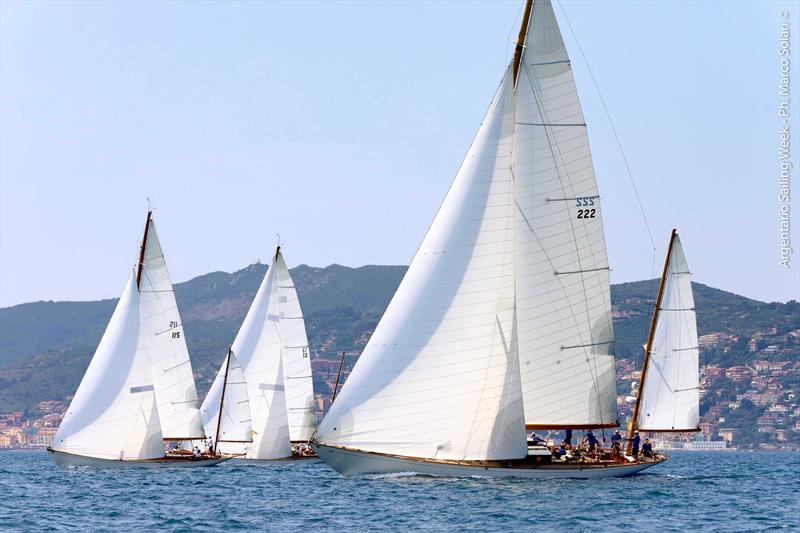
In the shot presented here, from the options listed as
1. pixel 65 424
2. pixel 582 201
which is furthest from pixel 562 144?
pixel 65 424

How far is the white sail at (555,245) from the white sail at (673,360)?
8315 mm

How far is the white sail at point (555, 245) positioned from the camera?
49750 millimetres

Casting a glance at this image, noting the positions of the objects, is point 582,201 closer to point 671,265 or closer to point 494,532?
point 671,265

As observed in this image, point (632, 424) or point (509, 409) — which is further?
point (632, 424)

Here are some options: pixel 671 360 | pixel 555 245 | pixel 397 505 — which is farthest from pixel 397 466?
pixel 671 360

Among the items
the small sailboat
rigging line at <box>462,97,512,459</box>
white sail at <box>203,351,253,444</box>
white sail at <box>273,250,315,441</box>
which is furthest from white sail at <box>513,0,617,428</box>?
white sail at <box>273,250,315,441</box>

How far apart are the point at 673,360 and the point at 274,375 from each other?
88.8 feet

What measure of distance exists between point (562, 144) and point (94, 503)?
64.3 feet

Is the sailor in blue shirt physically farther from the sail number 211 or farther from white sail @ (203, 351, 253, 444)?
white sail @ (203, 351, 253, 444)

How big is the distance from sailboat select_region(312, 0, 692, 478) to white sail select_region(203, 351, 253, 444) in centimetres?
2857

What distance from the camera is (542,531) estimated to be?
128ft

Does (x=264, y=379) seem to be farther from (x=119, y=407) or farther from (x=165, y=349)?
(x=119, y=407)

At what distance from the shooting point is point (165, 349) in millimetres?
71438

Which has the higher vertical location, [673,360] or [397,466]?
[673,360]
